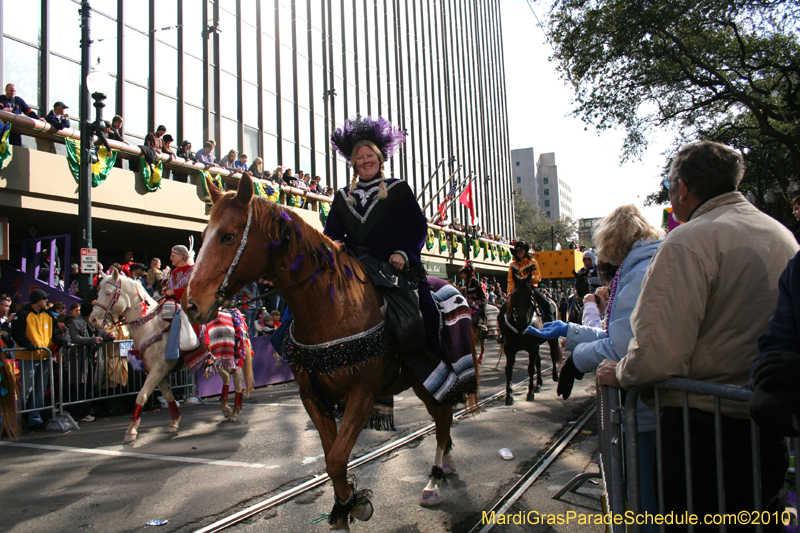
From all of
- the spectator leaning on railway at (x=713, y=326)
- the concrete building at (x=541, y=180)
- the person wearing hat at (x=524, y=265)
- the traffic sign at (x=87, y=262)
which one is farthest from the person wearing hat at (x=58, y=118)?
the concrete building at (x=541, y=180)

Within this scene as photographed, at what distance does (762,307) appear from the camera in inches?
79.0

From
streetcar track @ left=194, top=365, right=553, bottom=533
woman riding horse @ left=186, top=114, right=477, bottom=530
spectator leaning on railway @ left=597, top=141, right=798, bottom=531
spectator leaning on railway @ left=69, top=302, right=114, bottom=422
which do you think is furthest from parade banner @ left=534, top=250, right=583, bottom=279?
spectator leaning on railway @ left=597, top=141, right=798, bottom=531

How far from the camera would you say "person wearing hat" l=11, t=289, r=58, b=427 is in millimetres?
7766

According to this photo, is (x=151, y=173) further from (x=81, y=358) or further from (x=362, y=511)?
(x=362, y=511)

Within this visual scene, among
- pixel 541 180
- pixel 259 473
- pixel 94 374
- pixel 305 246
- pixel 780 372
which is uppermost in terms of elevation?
pixel 541 180

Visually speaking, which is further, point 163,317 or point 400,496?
point 163,317

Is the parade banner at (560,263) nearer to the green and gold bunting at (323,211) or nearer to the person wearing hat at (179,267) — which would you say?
the green and gold bunting at (323,211)

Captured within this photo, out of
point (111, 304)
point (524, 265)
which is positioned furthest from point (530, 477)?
point (111, 304)

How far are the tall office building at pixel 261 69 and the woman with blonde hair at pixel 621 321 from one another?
11046 mm

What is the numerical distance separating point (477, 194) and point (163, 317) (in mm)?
48914

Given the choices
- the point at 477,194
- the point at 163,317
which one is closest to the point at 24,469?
the point at 163,317

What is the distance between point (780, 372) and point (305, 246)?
263 centimetres

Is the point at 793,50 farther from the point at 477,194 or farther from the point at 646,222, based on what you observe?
the point at 477,194

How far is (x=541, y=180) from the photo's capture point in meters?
123
